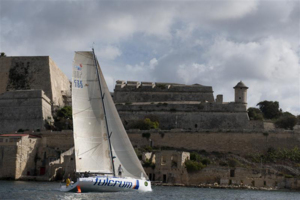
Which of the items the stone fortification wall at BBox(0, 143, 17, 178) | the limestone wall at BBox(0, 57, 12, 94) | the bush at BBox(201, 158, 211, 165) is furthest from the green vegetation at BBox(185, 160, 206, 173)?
the limestone wall at BBox(0, 57, 12, 94)

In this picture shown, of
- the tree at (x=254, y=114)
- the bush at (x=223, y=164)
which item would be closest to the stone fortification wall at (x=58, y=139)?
the bush at (x=223, y=164)

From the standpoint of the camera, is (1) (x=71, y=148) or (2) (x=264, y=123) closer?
(1) (x=71, y=148)

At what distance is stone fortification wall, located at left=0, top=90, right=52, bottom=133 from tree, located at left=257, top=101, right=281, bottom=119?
3159cm

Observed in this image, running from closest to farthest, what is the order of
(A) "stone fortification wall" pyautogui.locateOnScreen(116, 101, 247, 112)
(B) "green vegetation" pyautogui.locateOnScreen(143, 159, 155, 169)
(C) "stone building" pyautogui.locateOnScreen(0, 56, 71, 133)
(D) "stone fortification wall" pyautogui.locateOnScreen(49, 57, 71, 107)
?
(B) "green vegetation" pyautogui.locateOnScreen(143, 159, 155, 169)
(C) "stone building" pyautogui.locateOnScreen(0, 56, 71, 133)
(A) "stone fortification wall" pyautogui.locateOnScreen(116, 101, 247, 112)
(D) "stone fortification wall" pyautogui.locateOnScreen(49, 57, 71, 107)

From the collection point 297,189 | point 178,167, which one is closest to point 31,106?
point 178,167

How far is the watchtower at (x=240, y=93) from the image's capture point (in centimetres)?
5966

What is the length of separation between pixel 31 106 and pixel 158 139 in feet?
42.1

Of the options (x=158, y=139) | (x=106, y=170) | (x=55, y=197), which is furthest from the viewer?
(x=158, y=139)

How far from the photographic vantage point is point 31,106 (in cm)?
5984

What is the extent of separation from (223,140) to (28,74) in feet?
71.3

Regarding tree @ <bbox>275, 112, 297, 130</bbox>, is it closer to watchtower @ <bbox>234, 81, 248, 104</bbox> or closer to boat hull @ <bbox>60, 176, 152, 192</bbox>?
watchtower @ <bbox>234, 81, 248, 104</bbox>

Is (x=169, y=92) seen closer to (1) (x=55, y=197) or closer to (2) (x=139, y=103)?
(2) (x=139, y=103)

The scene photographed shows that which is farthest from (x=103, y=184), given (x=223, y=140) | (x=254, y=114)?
(x=254, y=114)

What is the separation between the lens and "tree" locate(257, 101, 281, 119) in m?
80.4
